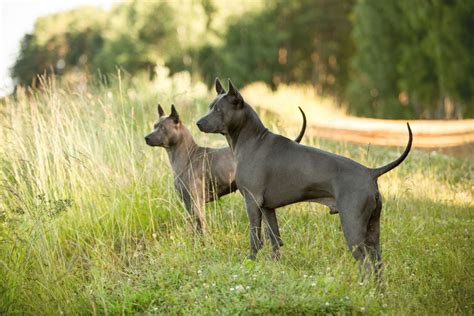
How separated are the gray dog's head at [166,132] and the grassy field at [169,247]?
22.3 inches

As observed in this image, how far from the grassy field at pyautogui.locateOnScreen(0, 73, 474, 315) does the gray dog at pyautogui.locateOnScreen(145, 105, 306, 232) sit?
0.69ft

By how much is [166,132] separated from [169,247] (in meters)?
1.27

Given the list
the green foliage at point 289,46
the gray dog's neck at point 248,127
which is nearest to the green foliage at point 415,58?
the green foliage at point 289,46

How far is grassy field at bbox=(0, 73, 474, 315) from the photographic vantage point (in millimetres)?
4902

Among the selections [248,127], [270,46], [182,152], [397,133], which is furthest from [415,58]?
[248,127]

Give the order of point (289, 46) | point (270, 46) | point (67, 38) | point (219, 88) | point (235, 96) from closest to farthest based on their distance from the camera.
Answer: point (235, 96), point (219, 88), point (270, 46), point (289, 46), point (67, 38)

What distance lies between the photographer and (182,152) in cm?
682

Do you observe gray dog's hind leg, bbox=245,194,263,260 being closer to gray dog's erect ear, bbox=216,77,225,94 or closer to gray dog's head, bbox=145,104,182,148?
gray dog's erect ear, bbox=216,77,225,94

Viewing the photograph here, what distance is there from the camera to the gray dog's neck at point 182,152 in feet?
22.2

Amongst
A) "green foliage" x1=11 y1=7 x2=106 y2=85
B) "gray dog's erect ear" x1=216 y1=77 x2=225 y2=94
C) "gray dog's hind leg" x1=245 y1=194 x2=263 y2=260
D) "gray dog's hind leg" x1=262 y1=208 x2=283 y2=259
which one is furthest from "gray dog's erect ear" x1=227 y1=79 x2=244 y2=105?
"green foliage" x1=11 y1=7 x2=106 y2=85

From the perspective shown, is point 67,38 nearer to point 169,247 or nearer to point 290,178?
Answer: point 169,247

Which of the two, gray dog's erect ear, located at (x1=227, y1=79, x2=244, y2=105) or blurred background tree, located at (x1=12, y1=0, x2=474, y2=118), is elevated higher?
gray dog's erect ear, located at (x1=227, y1=79, x2=244, y2=105)

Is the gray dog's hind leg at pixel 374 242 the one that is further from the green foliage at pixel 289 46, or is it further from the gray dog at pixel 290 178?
the green foliage at pixel 289 46

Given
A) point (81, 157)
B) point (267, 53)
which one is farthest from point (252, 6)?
point (81, 157)
